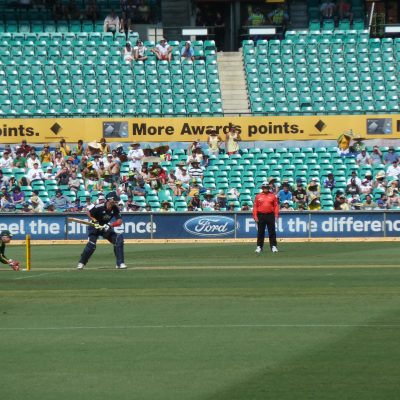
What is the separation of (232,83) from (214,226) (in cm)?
1144

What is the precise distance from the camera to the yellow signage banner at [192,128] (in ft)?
144

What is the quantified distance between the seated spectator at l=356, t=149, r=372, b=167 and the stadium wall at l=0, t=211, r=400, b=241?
5388mm

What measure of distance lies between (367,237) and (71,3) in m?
18.9

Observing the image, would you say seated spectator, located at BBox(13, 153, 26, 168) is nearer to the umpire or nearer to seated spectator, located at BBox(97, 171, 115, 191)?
seated spectator, located at BBox(97, 171, 115, 191)

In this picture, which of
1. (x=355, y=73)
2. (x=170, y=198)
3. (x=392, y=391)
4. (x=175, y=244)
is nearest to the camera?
(x=392, y=391)

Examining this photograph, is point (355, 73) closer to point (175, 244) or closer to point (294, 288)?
point (175, 244)

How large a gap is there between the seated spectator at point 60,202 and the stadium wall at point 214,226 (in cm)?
106

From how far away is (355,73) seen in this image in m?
47.6

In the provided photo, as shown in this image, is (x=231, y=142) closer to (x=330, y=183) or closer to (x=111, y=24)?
(x=330, y=183)

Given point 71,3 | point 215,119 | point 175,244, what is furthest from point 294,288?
point 71,3

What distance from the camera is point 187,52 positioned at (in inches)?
1875

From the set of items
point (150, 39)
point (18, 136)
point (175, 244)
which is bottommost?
point (175, 244)

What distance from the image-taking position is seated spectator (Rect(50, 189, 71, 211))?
3869 cm

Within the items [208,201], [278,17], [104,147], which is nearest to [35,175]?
[104,147]
